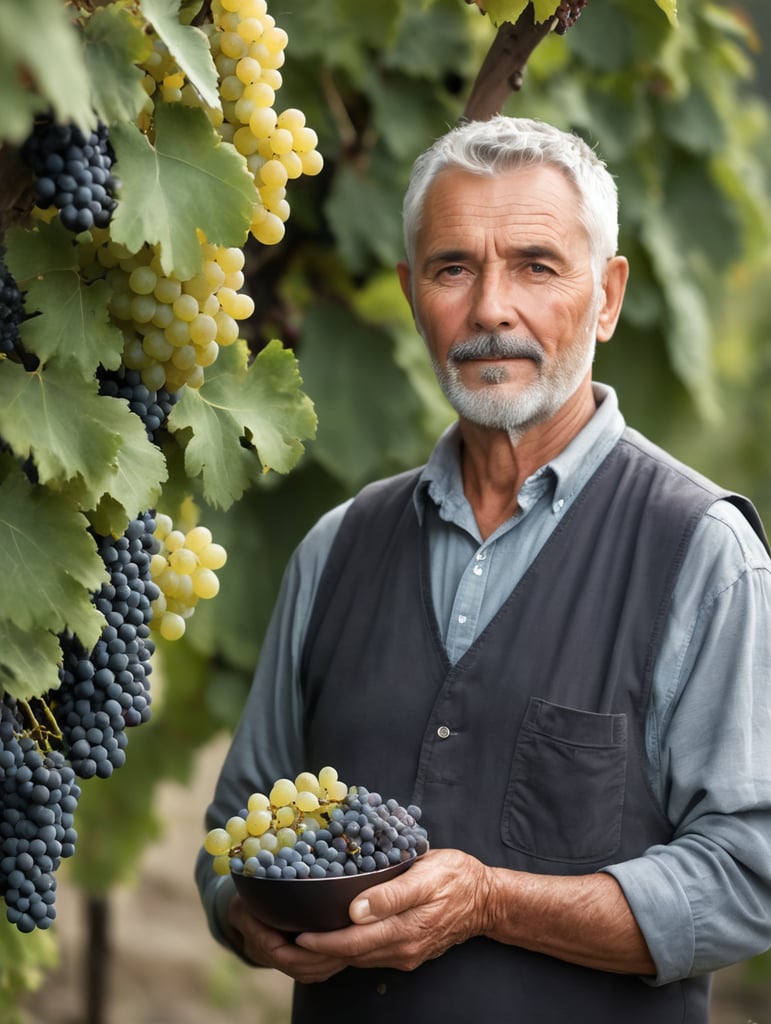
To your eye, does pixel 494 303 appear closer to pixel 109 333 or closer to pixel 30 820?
pixel 109 333

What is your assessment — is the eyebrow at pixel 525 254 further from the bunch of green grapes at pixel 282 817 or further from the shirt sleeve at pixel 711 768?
the bunch of green grapes at pixel 282 817

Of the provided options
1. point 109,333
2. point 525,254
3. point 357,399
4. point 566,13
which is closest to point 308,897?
point 109,333

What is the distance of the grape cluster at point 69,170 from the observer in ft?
4.54

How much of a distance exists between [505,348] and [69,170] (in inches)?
35.4

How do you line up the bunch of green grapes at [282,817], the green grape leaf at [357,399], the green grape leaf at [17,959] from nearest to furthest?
the bunch of green grapes at [282,817], the green grape leaf at [17,959], the green grape leaf at [357,399]

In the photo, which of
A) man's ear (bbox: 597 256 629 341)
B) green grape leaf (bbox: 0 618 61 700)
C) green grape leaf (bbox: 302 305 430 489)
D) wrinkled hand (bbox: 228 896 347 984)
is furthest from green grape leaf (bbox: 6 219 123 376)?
green grape leaf (bbox: 302 305 430 489)

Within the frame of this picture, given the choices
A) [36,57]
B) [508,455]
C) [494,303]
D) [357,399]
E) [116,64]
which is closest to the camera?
[36,57]

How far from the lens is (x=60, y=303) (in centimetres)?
150

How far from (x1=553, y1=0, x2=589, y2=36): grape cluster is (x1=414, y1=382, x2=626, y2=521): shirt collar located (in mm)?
593

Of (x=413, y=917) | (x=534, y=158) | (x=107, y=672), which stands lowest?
(x=413, y=917)

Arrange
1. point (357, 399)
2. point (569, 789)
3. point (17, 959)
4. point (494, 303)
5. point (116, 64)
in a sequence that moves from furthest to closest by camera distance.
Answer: point (357, 399)
point (17, 959)
point (494, 303)
point (569, 789)
point (116, 64)

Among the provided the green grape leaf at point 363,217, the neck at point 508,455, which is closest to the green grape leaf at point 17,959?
the neck at point 508,455

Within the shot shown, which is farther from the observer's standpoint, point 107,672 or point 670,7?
point 670,7

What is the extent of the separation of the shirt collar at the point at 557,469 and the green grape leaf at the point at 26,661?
3.03 ft
